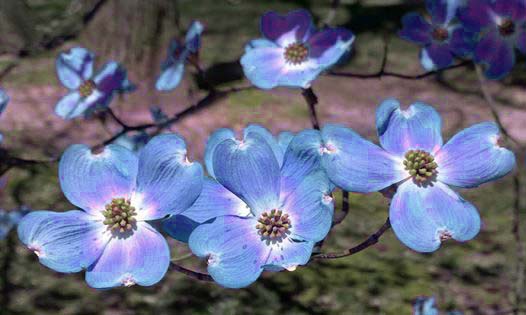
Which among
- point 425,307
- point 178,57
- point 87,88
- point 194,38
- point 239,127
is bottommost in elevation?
point 239,127

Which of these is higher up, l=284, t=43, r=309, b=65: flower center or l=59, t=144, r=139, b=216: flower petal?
l=59, t=144, r=139, b=216: flower petal

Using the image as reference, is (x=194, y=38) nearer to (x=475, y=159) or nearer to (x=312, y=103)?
(x=312, y=103)

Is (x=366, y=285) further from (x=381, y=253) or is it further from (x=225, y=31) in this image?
(x=225, y=31)

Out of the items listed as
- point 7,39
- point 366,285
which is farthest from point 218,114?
point 7,39

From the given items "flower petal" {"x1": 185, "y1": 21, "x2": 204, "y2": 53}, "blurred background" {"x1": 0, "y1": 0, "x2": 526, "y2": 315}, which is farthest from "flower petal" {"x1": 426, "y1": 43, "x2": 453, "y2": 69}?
"flower petal" {"x1": 185, "y1": 21, "x2": 204, "y2": 53}

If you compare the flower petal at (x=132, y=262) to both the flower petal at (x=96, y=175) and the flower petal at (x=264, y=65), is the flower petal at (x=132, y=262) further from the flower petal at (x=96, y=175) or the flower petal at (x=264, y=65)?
the flower petal at (x=264, y=65)

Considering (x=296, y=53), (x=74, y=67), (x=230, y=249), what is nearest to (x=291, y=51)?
(x=296, y=53)

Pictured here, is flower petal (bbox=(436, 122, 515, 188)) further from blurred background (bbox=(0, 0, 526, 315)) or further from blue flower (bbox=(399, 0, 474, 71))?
blue flower (bbox=(399, 0, 474, 71))
